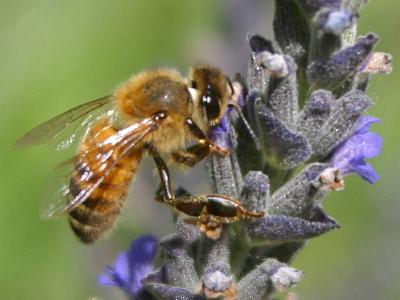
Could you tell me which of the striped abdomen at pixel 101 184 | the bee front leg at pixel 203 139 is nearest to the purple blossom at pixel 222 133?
the bee front leg at pixel 203 139

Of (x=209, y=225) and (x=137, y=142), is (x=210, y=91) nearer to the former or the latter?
(x=137, y=142)

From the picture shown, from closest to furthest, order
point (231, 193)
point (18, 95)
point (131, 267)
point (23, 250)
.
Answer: point (231, 193) < point (131, 267) < point (23, 250) < point (18, 95)

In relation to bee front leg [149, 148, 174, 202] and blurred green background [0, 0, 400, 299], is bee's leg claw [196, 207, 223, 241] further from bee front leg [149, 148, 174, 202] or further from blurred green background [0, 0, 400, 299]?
blurred green background [0, 0, 400, 299]

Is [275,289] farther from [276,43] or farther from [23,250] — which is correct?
[23,250]

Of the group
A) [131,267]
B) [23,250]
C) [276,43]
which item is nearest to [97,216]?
[131,267]

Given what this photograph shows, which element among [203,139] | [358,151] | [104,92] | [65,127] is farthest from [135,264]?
[104,92]
